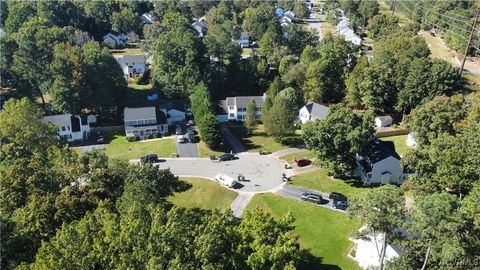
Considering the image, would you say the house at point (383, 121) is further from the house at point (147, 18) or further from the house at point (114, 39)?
the house at point (147, 18)

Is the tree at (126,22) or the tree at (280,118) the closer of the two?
the tree at (280,118)

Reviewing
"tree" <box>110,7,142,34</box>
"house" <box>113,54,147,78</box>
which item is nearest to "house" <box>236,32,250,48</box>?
"house" <box>113,54,147,78</box>

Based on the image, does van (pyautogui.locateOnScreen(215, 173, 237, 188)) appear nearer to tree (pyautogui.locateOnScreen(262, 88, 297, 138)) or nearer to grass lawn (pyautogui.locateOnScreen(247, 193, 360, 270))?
grass lawn (pyautogui.locateOnScreen(247, 193, 360, 270))

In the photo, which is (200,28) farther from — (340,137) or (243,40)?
(340,137)

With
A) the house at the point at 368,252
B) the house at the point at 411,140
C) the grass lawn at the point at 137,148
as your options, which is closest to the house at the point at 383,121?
the house at the point at 411,140

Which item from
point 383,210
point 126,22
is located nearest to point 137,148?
point 383,210
